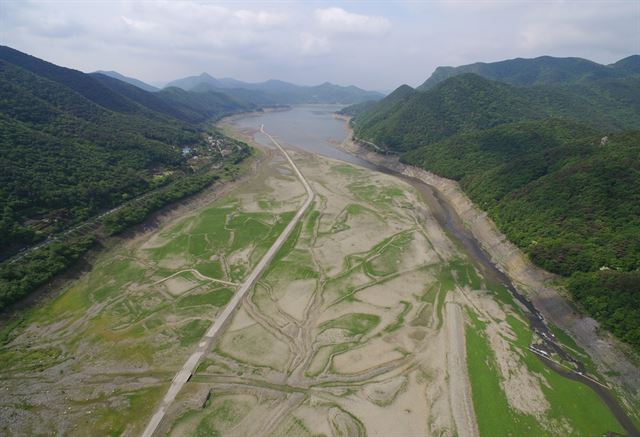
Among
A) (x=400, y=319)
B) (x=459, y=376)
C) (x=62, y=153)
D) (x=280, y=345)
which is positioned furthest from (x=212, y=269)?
(x=62, y=153)

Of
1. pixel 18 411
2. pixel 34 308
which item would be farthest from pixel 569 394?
pixel 34 308

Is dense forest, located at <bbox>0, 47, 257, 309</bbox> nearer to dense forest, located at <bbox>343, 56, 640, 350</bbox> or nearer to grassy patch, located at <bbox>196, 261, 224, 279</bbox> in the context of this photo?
grassy patch, located at <bbox>196, 261, 224, 279</bbox>

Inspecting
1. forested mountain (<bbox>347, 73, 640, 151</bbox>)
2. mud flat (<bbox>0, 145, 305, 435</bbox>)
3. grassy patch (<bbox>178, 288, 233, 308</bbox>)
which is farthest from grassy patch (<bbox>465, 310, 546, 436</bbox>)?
forested mountain (<bbox>347, 73, 640, 151</bbox>)

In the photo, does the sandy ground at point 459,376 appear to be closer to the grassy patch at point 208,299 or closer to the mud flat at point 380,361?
the mud flat at point 380,361

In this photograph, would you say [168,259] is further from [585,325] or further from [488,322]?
[585,325]

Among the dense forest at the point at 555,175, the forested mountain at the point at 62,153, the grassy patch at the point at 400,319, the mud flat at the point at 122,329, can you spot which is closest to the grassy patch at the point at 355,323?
the grassy patch at the point at 400,319

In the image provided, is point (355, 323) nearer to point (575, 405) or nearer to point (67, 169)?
point (575, 405)
